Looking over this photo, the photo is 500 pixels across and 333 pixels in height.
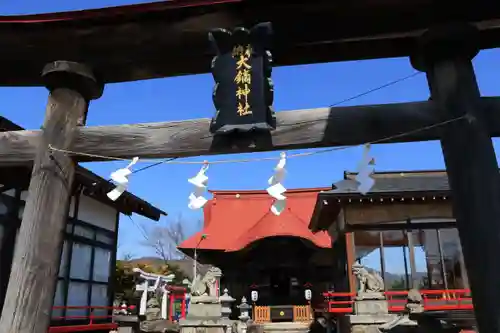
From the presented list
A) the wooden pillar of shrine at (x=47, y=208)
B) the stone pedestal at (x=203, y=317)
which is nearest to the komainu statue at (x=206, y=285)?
the stone pedestal at (x=203, y=317)

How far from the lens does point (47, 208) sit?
13.4 feet

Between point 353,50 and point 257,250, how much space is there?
17553 mm

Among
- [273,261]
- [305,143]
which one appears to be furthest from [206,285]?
[305,143]

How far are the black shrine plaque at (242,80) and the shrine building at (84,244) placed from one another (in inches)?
194

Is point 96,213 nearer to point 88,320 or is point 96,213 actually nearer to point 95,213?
point 95,213

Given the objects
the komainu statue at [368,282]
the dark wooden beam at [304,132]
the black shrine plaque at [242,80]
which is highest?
the black shrine plaque at [242,80]

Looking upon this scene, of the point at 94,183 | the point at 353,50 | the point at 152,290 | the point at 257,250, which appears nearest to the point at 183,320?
the point at 152,290

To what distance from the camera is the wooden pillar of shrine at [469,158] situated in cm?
342

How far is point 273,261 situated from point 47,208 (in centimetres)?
1774

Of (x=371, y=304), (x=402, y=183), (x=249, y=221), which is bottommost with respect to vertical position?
(x=371, y=304)

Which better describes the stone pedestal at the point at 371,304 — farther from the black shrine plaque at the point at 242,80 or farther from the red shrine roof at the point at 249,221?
the black shrine plaque at the point at 242,80

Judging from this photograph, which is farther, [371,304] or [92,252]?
[371,304]

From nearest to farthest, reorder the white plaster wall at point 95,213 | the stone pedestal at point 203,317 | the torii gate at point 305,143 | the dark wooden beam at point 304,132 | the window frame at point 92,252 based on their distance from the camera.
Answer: the torii gate at point 305,143 → the dark wooden beam at point 304,132 → the window frame at point 92,252 → the white plaster wall at point 95,213 → the stone pedestal at point 203,317

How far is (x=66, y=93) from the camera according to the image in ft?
15.1
